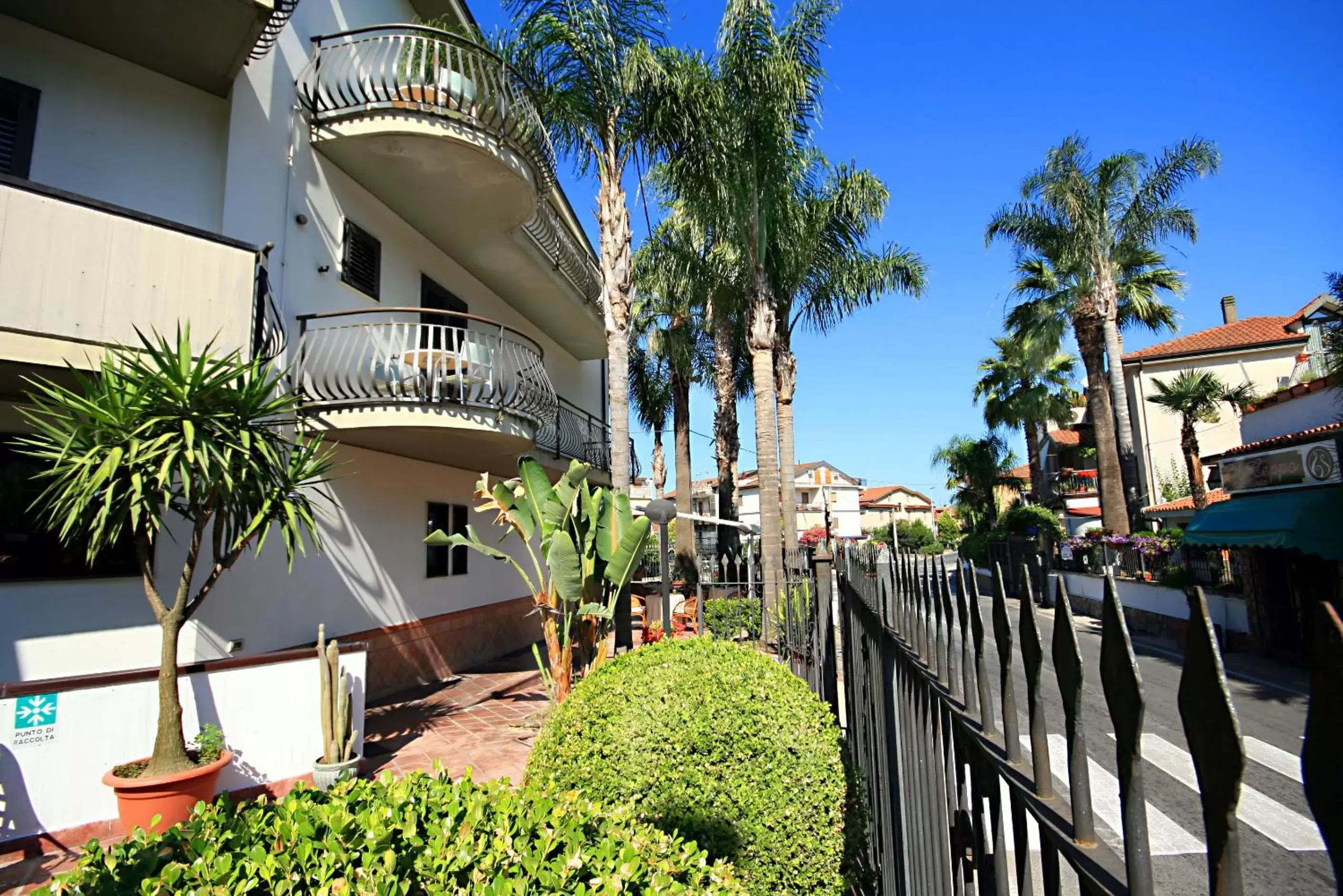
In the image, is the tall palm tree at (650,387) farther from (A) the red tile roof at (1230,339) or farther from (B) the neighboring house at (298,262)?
(A) the red tile roof at (1230,339)

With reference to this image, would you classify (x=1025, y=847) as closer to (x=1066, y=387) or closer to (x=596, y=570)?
(x=596, y=570)

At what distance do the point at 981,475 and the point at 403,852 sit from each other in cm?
3974

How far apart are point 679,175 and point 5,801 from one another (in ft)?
37.3

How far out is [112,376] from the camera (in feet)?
18.3

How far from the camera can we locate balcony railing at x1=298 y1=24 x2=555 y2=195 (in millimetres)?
9672

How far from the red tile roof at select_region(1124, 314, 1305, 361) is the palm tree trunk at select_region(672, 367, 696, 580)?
20.4 meters

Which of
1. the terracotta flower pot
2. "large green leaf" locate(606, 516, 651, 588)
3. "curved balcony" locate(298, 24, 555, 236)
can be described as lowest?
the terracotta flower pot

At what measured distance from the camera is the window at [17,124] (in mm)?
7367

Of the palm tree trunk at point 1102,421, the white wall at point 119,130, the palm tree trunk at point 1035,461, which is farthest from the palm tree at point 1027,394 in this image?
the white wall at point 119,130

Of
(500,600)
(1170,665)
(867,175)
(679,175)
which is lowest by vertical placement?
(1170,665)

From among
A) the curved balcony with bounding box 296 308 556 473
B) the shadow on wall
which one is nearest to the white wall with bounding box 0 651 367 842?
the shadow on wall

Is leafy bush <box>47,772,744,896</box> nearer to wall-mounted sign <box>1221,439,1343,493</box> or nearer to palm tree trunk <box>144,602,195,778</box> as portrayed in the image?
palm tree trunk <box>144,602,195,778</box>

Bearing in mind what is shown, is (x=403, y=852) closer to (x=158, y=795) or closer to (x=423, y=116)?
(x=158, y=795)

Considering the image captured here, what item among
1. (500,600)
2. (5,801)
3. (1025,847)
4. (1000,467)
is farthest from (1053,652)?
(1000,467)
